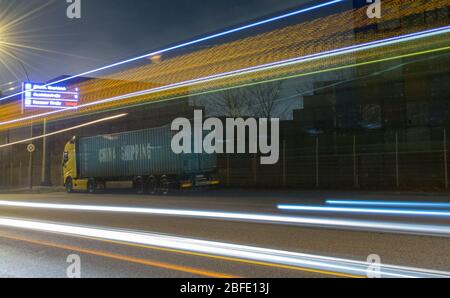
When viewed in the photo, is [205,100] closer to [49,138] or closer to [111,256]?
[49,138]

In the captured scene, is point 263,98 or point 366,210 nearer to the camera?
point 366,210

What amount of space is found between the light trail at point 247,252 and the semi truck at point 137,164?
55.3 ft

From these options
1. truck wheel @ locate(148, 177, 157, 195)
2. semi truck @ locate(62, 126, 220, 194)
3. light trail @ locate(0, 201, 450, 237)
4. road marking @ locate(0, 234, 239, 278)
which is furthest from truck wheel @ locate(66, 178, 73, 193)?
road marking @ locate(0, 234, 239, 278)

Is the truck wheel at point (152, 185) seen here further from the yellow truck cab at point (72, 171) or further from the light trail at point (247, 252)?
the light trail at point (247, 252)

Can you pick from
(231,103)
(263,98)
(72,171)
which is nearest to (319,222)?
(263,98)

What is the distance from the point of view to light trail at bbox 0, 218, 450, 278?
283 inches

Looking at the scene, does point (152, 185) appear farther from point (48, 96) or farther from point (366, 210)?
point (366, 210)

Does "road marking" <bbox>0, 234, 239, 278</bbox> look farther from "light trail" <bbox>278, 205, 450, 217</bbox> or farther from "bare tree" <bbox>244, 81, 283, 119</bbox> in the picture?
"bare tree" <bbox>244, 81, 283, 119</bbox>

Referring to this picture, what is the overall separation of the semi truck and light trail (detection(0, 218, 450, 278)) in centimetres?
1687

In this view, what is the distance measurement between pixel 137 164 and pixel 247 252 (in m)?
24.3

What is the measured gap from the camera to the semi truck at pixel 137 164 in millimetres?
30316

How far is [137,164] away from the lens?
107ft

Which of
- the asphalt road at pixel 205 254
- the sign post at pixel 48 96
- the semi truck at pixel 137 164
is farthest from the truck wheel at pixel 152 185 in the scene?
the asphalt road at pixel 205 254

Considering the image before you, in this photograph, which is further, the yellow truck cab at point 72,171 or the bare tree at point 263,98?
the yellow truck cab at point 72,171
